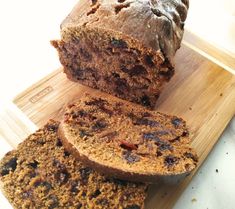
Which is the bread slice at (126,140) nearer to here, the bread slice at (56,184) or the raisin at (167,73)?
the bread slice at (56,184)

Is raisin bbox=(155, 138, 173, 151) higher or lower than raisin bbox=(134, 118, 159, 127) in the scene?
lower

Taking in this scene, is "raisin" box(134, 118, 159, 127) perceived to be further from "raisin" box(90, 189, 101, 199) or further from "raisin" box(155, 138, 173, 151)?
"raisin" box(90, 189, 101, 199)

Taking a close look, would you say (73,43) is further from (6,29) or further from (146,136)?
(6,29)

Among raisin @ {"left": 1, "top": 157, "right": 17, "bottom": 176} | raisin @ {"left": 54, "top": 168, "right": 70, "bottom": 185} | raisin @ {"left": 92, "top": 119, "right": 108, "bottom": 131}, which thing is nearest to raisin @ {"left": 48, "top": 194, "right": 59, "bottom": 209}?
raisin @ {"left": 54, "top": 168, "right": 70, "bottom": 185}

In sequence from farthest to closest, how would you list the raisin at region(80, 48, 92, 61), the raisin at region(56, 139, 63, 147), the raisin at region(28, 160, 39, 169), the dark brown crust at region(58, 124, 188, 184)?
the raisin at region(80, 48, 92, 61) → the raisin at region(56, 139, 63, 147) → the raisin at region(28, 160, 39, 169) → the dark brown crust at region(58, 124, 188, 184)

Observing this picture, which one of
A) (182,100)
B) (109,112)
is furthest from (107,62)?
(182,100)

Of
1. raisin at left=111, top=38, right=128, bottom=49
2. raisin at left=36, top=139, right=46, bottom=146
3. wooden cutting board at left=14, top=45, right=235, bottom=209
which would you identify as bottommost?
wooden cutting board at left=14, top=45, right=235, bottom=209
